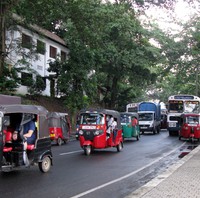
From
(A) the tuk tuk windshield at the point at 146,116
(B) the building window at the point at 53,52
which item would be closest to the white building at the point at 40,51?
(B) the building window at the point at 53,52

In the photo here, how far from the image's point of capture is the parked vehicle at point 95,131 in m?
18.5

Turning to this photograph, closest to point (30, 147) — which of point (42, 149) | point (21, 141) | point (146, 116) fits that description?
point (21, 141)

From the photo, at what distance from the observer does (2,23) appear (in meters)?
22.7

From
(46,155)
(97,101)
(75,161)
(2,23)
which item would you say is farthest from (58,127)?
(97,101)

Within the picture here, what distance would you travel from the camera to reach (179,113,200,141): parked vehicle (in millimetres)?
28531

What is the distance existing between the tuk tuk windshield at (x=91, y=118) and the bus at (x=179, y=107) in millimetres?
17958

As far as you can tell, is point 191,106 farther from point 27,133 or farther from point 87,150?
point 27,133

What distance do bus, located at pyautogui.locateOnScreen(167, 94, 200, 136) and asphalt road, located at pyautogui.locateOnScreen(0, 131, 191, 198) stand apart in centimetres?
1835

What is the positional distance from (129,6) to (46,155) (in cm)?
977

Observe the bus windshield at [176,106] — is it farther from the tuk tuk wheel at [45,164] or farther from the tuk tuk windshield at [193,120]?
the tuk tuk wheel at [45,164]

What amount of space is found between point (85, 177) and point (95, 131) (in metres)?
6.57

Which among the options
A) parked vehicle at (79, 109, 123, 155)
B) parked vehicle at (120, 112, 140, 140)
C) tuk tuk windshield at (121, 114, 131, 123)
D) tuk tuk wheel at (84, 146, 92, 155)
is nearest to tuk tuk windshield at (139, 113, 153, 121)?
parked vehicle at (120, 112, 140, 140)

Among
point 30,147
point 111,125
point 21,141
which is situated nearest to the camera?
point 21,141

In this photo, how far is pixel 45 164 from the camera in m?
12.8
